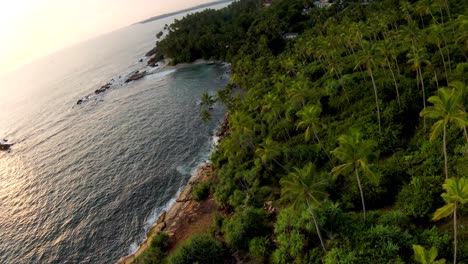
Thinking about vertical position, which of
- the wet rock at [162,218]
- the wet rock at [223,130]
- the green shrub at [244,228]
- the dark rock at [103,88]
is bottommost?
the wet rock at [162,218]

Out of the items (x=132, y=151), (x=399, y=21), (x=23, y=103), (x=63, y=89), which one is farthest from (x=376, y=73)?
(x=23, y=103)

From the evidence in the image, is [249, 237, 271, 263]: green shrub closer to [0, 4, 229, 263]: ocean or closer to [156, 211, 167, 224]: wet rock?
[156, 211, 167, 224]: wet rock

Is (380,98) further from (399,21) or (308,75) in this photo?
(399,21)

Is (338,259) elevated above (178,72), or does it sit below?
below

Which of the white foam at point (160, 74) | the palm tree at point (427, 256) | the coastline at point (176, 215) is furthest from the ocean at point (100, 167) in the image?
the palm tree at point (427, 256)

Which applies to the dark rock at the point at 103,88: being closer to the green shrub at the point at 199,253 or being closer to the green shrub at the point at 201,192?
the green shrub at the point at 201,192

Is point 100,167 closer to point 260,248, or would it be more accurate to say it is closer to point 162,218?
point 162,218
